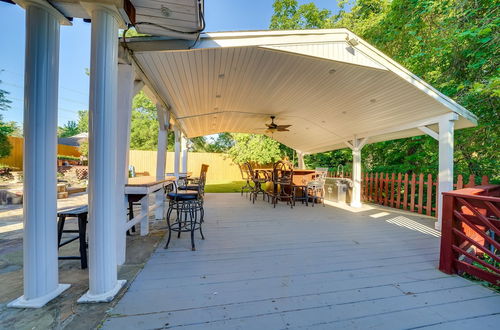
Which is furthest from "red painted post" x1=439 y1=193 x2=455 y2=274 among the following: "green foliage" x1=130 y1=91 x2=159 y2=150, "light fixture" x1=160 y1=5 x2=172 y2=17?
"green foliage" x1=130 y1=91 x2=159 y2=150

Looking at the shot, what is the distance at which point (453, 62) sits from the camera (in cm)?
528

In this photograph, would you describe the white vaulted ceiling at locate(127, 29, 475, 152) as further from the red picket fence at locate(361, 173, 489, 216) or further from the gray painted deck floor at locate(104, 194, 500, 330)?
the gray painted deck floor at locate(104, 194, 500, 330)

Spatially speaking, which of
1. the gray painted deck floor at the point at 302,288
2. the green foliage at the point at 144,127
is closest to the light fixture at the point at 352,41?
the gray painted deck floor at the point at 302,288

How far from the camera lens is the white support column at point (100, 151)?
61.8 inches

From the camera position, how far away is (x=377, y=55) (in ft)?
10.6

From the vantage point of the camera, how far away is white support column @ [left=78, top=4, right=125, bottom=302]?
1.57 metres

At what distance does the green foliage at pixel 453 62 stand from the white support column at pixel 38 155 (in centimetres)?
480

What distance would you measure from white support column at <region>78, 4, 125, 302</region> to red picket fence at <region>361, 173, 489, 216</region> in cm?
571

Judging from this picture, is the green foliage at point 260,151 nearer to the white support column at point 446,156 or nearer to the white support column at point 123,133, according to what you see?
the white support column at point 446,156

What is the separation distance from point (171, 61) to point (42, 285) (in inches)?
107

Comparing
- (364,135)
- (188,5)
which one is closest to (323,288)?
(188,5)

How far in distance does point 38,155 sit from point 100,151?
41 cm

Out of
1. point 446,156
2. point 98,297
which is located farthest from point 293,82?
point 98,297

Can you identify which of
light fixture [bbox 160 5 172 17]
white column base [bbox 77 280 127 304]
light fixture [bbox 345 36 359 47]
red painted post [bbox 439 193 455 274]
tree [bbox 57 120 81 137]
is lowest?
white column base [bbox 77 280 127 304]
